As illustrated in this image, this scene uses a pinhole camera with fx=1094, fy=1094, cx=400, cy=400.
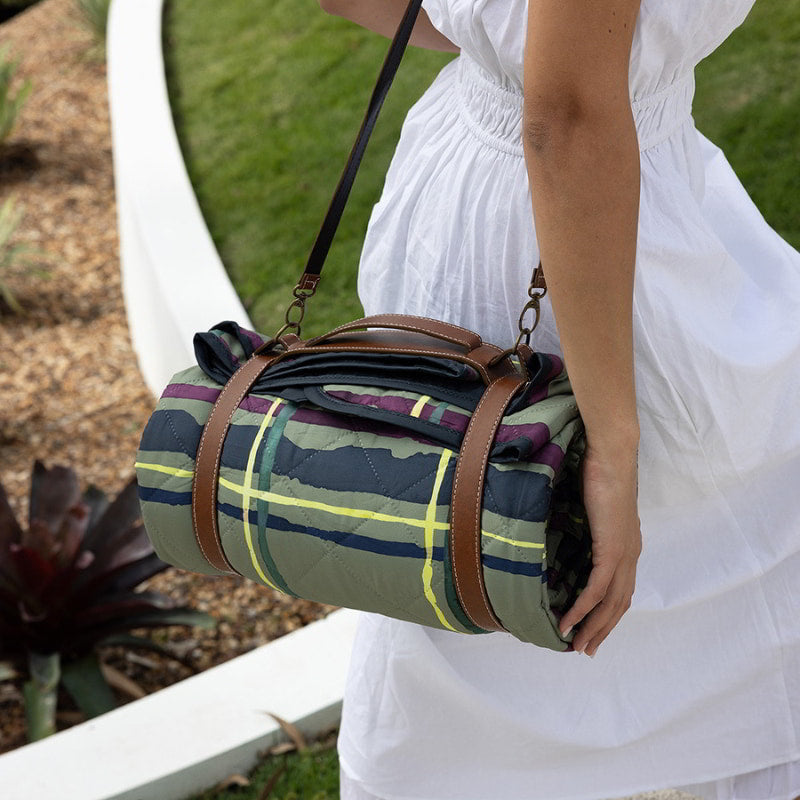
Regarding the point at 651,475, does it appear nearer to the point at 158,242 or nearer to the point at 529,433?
the point at 529,433

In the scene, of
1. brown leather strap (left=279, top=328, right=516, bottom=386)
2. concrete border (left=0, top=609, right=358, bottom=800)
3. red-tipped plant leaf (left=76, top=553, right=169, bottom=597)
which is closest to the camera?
brown leather strap (left=279, top=328, right=516, bottom=386)

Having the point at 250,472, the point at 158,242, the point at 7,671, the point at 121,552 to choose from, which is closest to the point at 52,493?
the point at 121,552

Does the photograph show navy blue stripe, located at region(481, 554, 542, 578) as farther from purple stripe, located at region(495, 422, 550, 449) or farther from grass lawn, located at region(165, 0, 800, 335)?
grass lawn, located at region(165, 0, 800, 335)

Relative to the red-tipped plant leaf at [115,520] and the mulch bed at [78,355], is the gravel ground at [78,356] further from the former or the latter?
the red-tipped plant leaf at [115,520]

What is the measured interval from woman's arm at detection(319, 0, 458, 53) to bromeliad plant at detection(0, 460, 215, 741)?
152 cm

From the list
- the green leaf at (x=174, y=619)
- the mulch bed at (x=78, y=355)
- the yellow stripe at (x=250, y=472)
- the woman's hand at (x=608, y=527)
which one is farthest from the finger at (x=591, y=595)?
the mulch bed at (x=78, y=355)

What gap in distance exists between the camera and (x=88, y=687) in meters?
2.63

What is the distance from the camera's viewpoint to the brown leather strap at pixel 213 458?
1281 millimetres

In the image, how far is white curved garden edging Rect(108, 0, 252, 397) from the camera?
3.44m

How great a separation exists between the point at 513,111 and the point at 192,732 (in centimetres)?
151

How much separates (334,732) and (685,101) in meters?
1.55

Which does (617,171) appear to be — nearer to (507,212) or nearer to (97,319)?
(507,212)

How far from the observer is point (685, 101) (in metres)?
1.30

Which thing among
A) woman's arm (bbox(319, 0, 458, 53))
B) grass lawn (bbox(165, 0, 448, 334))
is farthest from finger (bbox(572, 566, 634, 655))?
grass lawn (bbox(165, 0, 448, 334))
